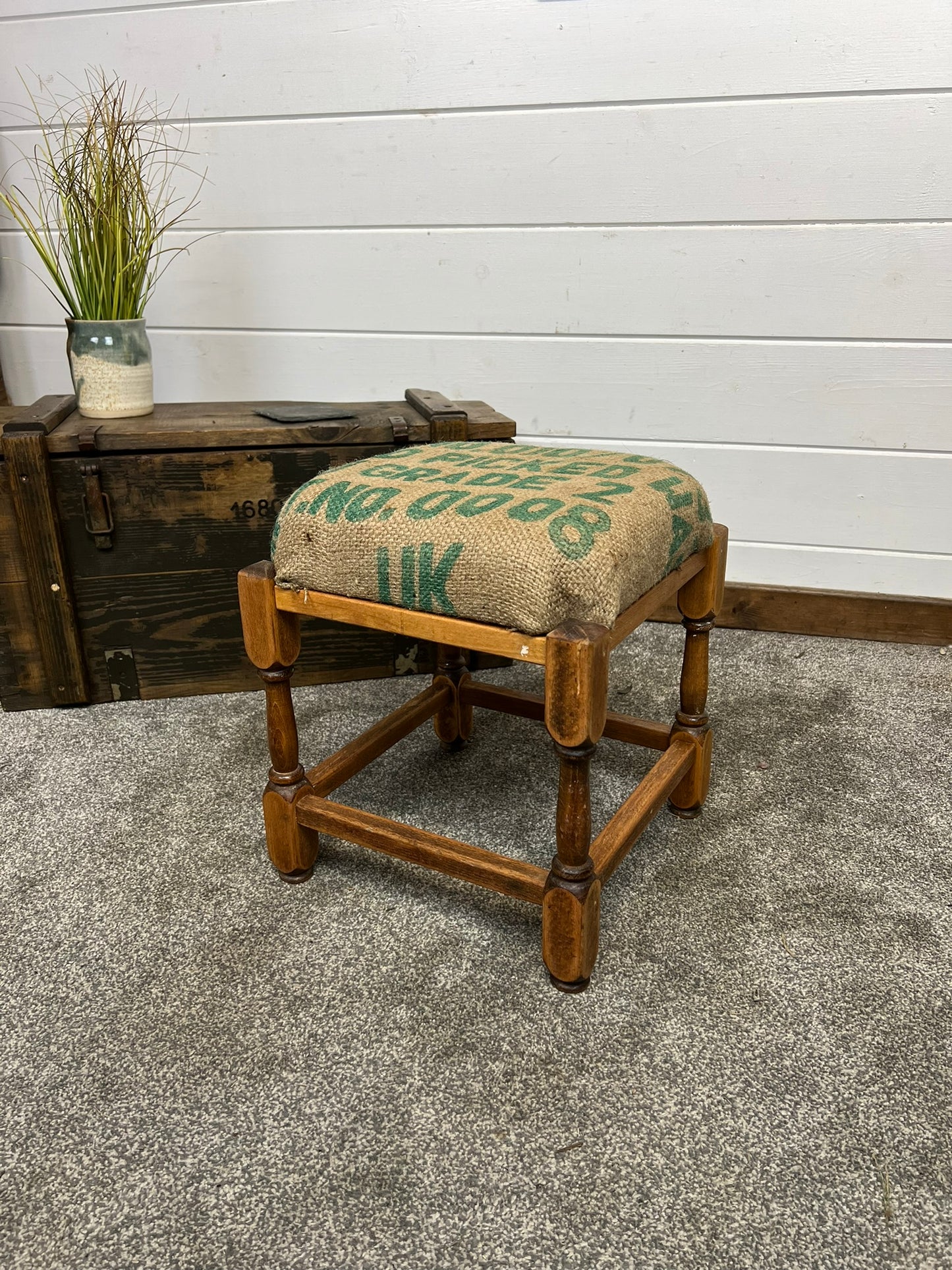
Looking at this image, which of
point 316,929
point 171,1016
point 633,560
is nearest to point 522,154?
point 633,560

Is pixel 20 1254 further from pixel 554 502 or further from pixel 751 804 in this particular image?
pixel 751 804

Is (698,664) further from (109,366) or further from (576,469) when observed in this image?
(109,366)

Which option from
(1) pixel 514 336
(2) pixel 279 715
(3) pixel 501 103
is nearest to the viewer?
(2) pixel 279 715

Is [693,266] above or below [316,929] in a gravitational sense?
above

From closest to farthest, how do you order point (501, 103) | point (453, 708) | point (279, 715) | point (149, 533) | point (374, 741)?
point (279, 715)
point (374, 741)
point (453, 708)
point (149, 533)
point (501, 103)

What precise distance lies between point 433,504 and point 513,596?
5.4 inches

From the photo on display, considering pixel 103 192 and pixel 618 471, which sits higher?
pixel 103 192

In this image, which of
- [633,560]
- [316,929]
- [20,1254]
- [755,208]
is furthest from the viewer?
[755,208]

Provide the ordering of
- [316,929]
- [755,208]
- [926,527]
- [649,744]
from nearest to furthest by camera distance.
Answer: [316,929] < [649,744] < [755,208] < [926,527]

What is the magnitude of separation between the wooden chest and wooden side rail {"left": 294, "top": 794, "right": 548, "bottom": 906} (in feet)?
1.78

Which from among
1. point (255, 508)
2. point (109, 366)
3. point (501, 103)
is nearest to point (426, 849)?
point (255, 508)

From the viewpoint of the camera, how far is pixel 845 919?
0.93 m

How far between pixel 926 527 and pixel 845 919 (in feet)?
3.08

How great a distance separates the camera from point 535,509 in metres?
0.78
